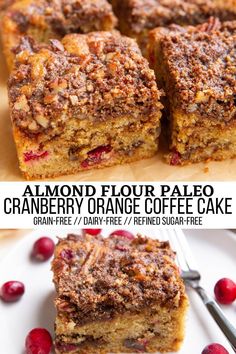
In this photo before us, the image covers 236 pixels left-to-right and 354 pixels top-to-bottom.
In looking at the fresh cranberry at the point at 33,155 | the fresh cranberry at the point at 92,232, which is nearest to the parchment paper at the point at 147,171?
the fresh cranberry at the point at 33,155

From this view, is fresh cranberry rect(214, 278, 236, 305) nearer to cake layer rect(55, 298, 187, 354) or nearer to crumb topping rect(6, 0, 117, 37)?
cake layer rect(55, 298, 187, 354)

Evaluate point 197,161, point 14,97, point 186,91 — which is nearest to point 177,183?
point 197,161

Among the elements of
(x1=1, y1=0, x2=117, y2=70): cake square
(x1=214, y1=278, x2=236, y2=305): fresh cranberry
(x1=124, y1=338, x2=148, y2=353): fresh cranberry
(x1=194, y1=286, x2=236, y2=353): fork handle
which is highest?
(x1=1, y1=0, x2=117, y2=70): cake square

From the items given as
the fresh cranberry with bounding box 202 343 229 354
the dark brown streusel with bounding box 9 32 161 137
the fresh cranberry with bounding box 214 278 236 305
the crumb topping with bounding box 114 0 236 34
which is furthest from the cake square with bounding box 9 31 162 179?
the fresh cranberry with bounding box 202 343 229 354

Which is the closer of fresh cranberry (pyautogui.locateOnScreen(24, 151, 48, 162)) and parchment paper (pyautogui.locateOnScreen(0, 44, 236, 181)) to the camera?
fresh cranberry (pyautogui.locateOnScreen(24, 151, 48, 162))

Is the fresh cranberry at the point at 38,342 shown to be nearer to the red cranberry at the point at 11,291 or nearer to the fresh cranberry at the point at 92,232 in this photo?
the red cranberry at the point at 11,291

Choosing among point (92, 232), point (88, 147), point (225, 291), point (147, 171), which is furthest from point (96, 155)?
point (225, 291)

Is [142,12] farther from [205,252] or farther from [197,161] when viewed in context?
[205,252]
